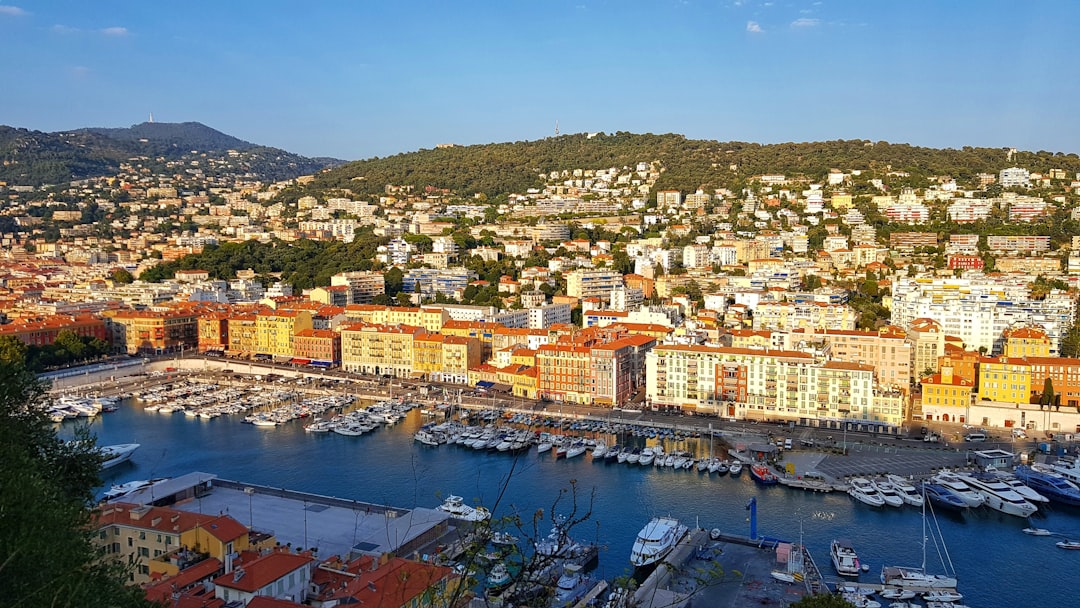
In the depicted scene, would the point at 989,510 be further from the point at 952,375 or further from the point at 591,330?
the point at 591,330

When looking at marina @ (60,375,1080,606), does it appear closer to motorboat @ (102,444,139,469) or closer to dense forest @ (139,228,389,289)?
motorboat @ (102,444,139,469)

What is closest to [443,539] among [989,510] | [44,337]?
[989,510]

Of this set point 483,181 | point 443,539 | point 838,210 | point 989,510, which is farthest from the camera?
point 483,181

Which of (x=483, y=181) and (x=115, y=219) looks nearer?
(x=115, y=219)

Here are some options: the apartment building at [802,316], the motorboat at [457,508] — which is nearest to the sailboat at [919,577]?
the motorboat at [457,508]

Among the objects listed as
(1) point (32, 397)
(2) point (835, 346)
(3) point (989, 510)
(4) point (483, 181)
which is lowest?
(3) point (989, 510)

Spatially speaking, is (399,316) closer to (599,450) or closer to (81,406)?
(81,406)

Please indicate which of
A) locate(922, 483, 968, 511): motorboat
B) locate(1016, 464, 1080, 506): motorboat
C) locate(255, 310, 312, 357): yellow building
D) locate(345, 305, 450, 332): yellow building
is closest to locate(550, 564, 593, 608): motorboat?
locate(922, 483, 968, 511): motorboat

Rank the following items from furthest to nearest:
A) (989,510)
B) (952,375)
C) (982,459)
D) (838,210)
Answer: (838,210), (952,375), (982,459), (989,510)
